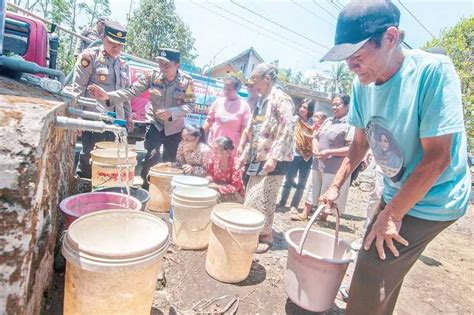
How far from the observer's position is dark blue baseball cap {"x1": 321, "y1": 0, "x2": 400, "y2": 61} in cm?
149

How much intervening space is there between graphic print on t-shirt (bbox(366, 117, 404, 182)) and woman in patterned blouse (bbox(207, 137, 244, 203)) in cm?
199

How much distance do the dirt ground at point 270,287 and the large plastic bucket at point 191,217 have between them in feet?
0.40

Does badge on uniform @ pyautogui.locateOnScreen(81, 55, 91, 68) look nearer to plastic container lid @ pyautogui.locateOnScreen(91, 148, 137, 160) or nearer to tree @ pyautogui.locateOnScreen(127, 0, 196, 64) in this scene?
plastic container lid @ pyautogui.locateOnScreen(91, 148, 137, 160)

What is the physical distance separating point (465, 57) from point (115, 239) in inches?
711

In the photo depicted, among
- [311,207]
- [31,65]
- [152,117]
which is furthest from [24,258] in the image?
[311,207]

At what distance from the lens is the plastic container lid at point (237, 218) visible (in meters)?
2.65

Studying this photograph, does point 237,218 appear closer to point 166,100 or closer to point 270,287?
point 270,287

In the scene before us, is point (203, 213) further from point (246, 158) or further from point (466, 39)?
point (466, 39)

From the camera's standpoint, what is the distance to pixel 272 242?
3.79 m

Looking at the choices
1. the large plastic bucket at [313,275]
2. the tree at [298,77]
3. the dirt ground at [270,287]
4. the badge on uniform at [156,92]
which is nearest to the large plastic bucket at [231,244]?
the dirt ground at [270,287]

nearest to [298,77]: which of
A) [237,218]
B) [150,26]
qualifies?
[150,26]

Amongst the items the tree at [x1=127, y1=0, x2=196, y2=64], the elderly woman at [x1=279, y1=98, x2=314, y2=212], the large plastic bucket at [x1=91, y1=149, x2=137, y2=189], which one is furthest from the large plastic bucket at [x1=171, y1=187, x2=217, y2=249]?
the tree at [x1=127, y1=0, x2=196, y2=64]

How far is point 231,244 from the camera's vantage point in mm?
2697

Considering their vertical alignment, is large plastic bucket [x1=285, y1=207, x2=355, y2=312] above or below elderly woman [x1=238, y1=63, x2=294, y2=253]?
below
